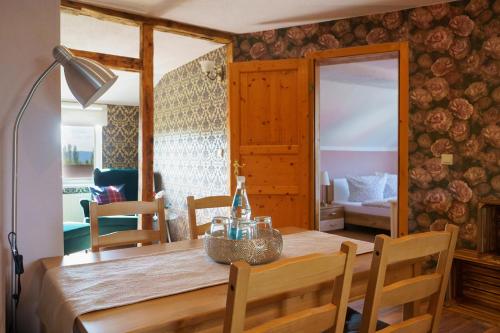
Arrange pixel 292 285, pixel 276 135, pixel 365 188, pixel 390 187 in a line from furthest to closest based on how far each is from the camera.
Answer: pixel 390 187, pixel 365 188, pixel 276 135, pixel 292 285

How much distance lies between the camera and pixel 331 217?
6.21 metres

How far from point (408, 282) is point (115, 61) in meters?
3.35

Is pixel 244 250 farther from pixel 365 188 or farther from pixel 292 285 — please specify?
pixel 365 188

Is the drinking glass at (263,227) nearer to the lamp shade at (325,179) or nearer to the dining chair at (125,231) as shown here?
the dining chair at (125,231)

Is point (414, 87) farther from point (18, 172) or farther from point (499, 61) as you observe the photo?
point (18, 172)

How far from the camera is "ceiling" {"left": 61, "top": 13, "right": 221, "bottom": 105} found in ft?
12.8

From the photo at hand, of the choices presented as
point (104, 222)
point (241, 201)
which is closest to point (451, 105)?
point (241, 201)

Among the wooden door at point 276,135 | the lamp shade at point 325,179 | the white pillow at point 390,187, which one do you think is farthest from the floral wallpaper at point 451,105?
the white pillow at point 390,187

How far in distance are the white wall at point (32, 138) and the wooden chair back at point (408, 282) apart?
1.44 m

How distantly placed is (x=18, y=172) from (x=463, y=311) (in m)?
3.19

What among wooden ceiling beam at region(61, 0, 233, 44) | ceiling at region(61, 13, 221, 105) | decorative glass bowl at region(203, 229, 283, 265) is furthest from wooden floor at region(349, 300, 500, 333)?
ceiling at region(61, 13, 221, 105)

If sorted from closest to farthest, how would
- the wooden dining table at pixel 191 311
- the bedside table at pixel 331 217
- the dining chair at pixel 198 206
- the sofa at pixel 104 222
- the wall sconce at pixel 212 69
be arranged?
the wooden dining table at pixel 191 311 → the dining chair at pixel 198 206 → the sofa at pixel 104 222 → the wall sconce at pixel 212 69 → the bedside table at pixel 331 217

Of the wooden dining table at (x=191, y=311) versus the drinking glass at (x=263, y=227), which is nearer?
the wooden dining table at (x=191, y=311)

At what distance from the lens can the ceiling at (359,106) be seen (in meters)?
5.28
